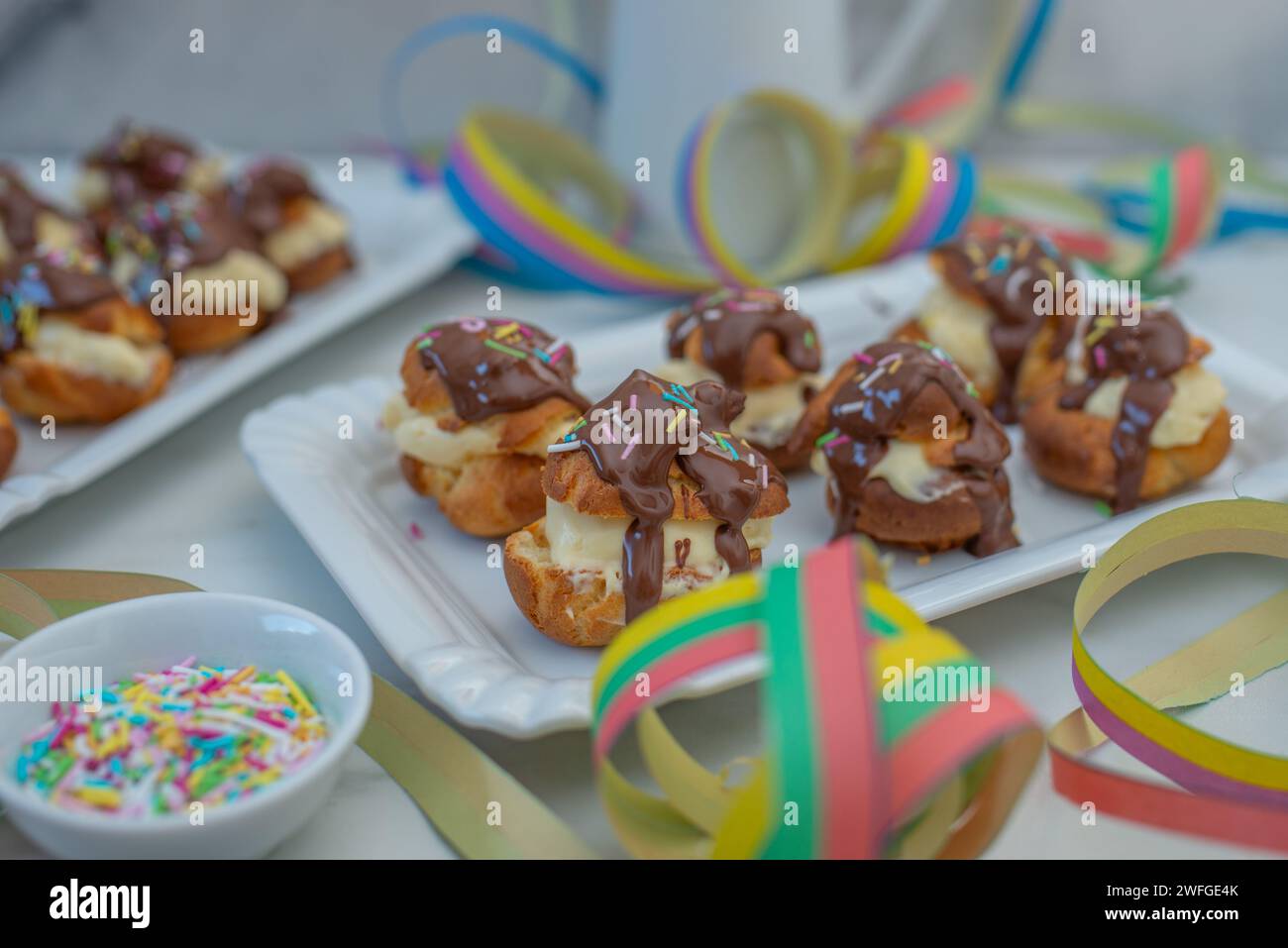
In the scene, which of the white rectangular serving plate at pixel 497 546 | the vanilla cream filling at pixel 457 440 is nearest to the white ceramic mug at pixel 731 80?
the white rectangular serving plate at pixel 497 546

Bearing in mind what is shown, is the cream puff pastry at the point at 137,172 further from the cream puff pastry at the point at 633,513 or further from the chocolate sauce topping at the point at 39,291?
the cream puff pastry at the point at 633,513

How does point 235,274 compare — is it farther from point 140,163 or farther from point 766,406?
point 766,406

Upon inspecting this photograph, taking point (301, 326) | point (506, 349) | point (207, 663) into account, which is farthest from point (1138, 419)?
point (301, 326)

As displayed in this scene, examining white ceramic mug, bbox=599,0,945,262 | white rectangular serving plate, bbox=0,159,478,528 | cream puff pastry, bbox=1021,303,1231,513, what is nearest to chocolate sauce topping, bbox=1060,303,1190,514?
cream puff pastry, bbox=1021,303,1231,513

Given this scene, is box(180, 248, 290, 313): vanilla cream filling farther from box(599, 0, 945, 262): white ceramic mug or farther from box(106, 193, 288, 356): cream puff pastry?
box(599, 0, 945, 262): white ceramic mug

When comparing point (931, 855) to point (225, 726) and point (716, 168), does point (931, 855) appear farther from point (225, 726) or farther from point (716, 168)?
point (716, 168)

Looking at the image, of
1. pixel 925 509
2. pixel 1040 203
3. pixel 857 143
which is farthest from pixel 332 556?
pixel 1040 203
